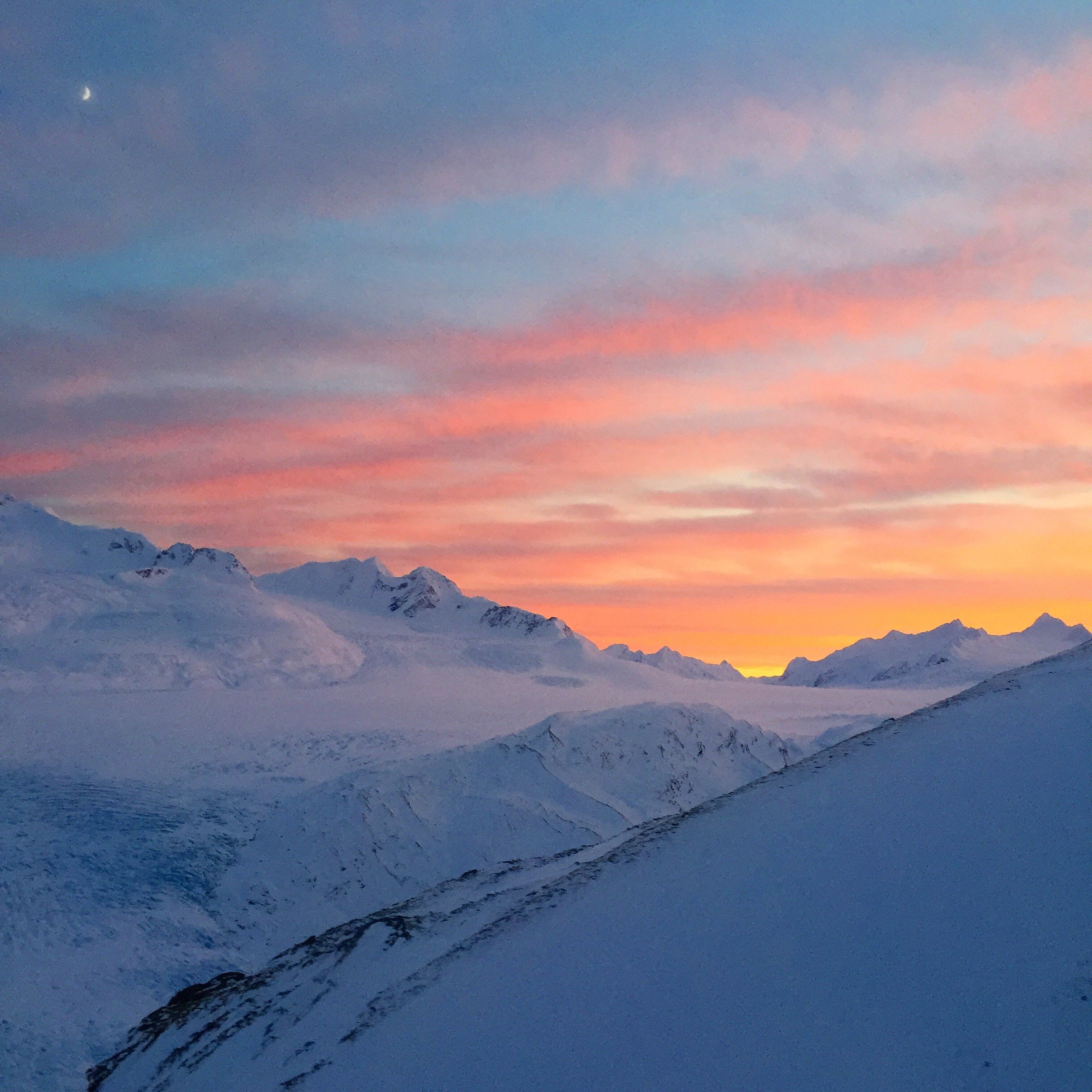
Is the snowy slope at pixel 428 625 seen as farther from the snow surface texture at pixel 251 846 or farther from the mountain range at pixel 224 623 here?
the snow surface texture at pixel 251 846

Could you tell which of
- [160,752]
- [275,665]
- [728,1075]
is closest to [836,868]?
[728,1075]

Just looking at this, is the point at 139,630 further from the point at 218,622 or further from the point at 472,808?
the point at 472,808

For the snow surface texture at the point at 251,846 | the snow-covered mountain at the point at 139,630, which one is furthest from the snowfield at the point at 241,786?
the snow-covered mountain at the point at 139,630

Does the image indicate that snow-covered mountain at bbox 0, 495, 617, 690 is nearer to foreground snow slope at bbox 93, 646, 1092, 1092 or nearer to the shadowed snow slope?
the shadowed snow slope

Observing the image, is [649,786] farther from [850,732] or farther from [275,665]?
[275,665]

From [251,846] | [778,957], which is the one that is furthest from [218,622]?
[778,957]

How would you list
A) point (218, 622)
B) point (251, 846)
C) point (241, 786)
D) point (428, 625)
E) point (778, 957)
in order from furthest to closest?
point (428, 625) < point (218, 622) < point (241, 786) < point (251, 846) < point (778, 957)
